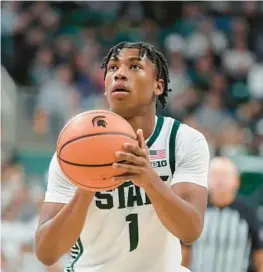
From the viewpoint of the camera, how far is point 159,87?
4367mm

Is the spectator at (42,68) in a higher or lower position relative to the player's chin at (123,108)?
higher

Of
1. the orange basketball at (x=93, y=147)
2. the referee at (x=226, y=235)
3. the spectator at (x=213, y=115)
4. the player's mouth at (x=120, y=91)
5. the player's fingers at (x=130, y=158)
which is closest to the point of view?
the player's fingers at (x=130, y=158)

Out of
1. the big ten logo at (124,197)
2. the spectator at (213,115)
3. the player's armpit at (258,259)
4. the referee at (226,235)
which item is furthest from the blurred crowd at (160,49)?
the big ten logo at (124,197)

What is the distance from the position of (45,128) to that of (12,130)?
46 cm

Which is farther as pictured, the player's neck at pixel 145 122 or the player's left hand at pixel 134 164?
the player's neck at pixel 145 122

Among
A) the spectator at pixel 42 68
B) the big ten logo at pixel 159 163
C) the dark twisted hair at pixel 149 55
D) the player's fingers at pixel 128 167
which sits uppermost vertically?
the spectator at pixel 42 68

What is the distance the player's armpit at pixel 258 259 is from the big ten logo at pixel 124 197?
2.75 meters

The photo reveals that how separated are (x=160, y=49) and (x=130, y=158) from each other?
10.4m

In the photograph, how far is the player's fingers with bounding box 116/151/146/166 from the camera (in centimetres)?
338

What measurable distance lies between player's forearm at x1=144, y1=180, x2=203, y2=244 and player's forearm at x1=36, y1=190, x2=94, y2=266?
0.34 meters

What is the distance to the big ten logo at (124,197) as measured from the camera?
13.8ft

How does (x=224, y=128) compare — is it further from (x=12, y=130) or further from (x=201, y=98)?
(x=12, y=130)

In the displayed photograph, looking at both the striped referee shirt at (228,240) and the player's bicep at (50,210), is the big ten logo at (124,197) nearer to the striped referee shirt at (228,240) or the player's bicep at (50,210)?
the player's bicep at (50,210)

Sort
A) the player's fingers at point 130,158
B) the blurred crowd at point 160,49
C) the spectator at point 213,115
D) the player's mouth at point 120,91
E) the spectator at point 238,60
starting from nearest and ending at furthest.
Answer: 1. the player's fingers at point 130,158
2. the player's mouth at point 120,91
3. the blurred crowd at point 160,49
4. the spectator at point 213,115
5. the spectator at point 238,60
